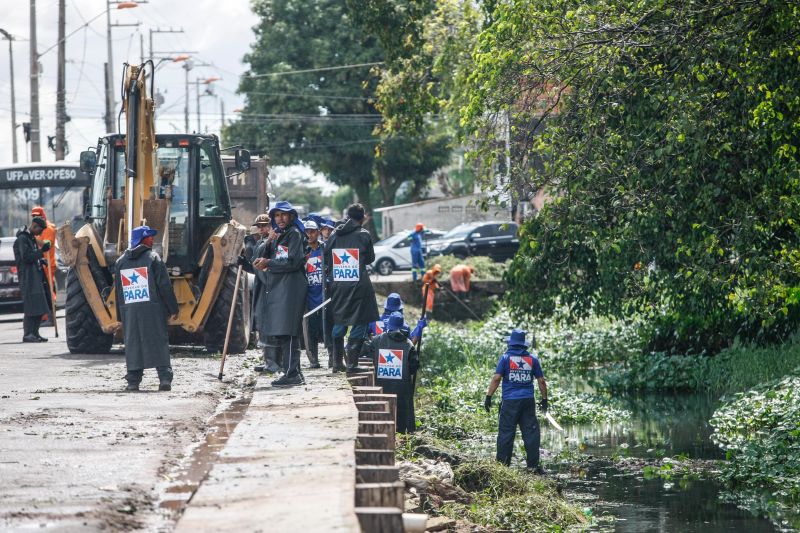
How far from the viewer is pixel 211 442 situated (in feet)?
30.8

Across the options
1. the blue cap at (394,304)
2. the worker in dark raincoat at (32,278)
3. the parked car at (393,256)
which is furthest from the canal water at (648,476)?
the parked car at (393,256)

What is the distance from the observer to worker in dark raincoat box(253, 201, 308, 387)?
1247 cm

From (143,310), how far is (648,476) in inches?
240

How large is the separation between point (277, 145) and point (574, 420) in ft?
120

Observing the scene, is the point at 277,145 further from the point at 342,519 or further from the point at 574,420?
the point at 342,519

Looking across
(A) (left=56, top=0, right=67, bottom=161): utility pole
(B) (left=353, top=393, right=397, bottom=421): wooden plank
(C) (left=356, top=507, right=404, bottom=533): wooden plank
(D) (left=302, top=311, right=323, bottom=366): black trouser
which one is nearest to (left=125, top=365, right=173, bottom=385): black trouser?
(B) (left=353, top=393, right=397, bottom=421): wooden plank

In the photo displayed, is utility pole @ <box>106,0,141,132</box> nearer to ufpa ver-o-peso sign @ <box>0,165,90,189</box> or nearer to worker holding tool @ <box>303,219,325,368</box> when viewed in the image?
ufpa ver-o-peso sign @ <box>0,165,90,189</box>

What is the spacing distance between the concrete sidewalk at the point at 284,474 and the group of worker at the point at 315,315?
1892 millimetres

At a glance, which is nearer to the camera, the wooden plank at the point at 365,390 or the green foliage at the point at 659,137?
the wooden plank at the point at 365,390

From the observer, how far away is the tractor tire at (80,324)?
16.8 m

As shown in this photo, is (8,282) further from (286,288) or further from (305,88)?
(305,88)

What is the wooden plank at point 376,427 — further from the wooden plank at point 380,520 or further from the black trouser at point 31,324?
the black trouser at point 31,324

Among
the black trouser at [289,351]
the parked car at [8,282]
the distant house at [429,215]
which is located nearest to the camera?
the black trouser at [289,351]

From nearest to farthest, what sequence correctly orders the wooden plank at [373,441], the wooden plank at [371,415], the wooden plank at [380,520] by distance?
the wooden plank at [380,520] < the wooden plank at [373,441] < the wooden plank at [371,415]
